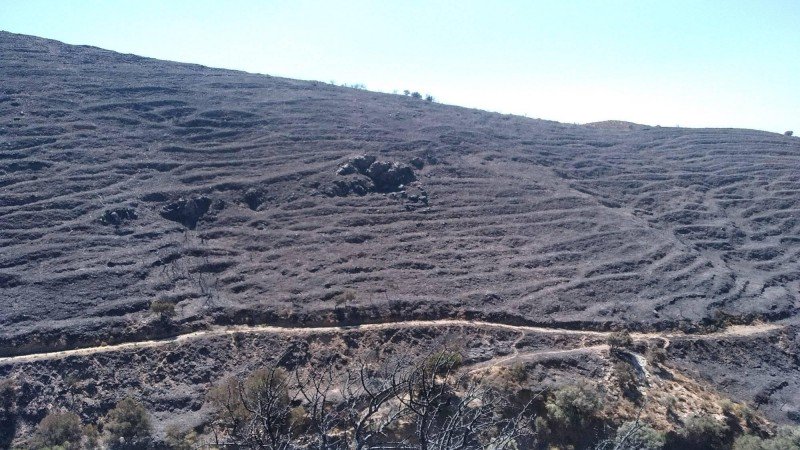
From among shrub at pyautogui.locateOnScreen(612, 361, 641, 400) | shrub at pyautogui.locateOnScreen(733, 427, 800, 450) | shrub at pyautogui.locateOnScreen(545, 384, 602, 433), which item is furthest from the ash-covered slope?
shrub at pyautogui.locateOnScreen(733, 427, 800, 450)

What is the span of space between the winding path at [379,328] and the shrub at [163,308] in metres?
1.09

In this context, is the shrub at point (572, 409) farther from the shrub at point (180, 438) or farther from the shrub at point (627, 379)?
the shrub at point (180, 438)

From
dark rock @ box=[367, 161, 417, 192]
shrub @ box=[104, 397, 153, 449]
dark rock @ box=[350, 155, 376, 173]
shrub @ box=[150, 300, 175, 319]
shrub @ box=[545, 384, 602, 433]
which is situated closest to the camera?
shrub @ box=[104, 397, 153, 449]

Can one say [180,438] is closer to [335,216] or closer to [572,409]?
[572,409]

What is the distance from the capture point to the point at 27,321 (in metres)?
19.6

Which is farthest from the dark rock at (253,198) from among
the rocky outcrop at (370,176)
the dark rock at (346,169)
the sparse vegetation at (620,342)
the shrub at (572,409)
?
the sparse vegetation at (620,342)

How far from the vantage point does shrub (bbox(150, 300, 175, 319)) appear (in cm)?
2017

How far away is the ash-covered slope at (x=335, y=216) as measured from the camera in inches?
866

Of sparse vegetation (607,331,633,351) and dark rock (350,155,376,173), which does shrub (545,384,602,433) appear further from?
dark rock (350,155,376,173)

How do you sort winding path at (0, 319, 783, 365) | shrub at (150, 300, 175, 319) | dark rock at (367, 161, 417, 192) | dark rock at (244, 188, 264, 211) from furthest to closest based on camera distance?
dark rock at (367, 161, 417, 192), dark rock at (244, 188, 264, 211), shrub at (150, 300, 175, 319), winding path at (0, 319, 783, 365)

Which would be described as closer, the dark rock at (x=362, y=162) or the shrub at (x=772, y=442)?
the shrub at (x=772, y=442)

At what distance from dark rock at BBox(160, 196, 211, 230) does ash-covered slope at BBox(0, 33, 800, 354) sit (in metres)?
0.12

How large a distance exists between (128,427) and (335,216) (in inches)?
599

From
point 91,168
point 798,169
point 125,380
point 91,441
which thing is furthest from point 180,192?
point 798,169
